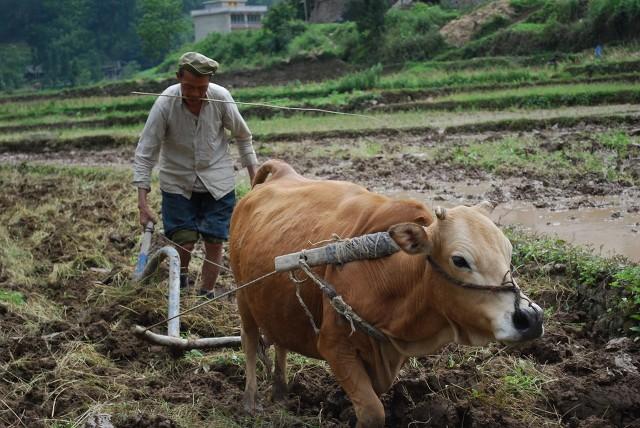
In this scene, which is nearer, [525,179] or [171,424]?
[171,424]

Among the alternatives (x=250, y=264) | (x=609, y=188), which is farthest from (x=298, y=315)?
(x=609, y=188)

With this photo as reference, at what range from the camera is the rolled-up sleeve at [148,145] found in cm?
641

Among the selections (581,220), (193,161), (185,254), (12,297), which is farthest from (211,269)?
(581,220)

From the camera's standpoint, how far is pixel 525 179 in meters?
11.8

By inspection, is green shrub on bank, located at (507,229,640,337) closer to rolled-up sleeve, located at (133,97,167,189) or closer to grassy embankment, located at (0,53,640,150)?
rolled-up sleeve, located at (133,97,167,189)

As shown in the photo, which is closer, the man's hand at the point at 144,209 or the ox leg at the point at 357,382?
the ox leg at the point at 357,382

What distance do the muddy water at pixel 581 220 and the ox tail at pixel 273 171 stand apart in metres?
2.99

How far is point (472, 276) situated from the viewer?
3.46 meters

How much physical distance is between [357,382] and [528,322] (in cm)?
98

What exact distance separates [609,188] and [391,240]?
7.65 m

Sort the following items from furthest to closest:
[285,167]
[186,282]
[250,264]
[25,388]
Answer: [186,282], [285,167], [25,388], [250,264]

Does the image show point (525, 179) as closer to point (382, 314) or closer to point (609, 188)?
point (609, 188)

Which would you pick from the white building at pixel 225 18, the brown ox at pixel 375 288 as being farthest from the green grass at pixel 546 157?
the white building at pixel 225 18

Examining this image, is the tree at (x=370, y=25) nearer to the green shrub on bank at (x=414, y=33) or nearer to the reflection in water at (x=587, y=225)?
the green shrub on bank at (x=414, y=33)
